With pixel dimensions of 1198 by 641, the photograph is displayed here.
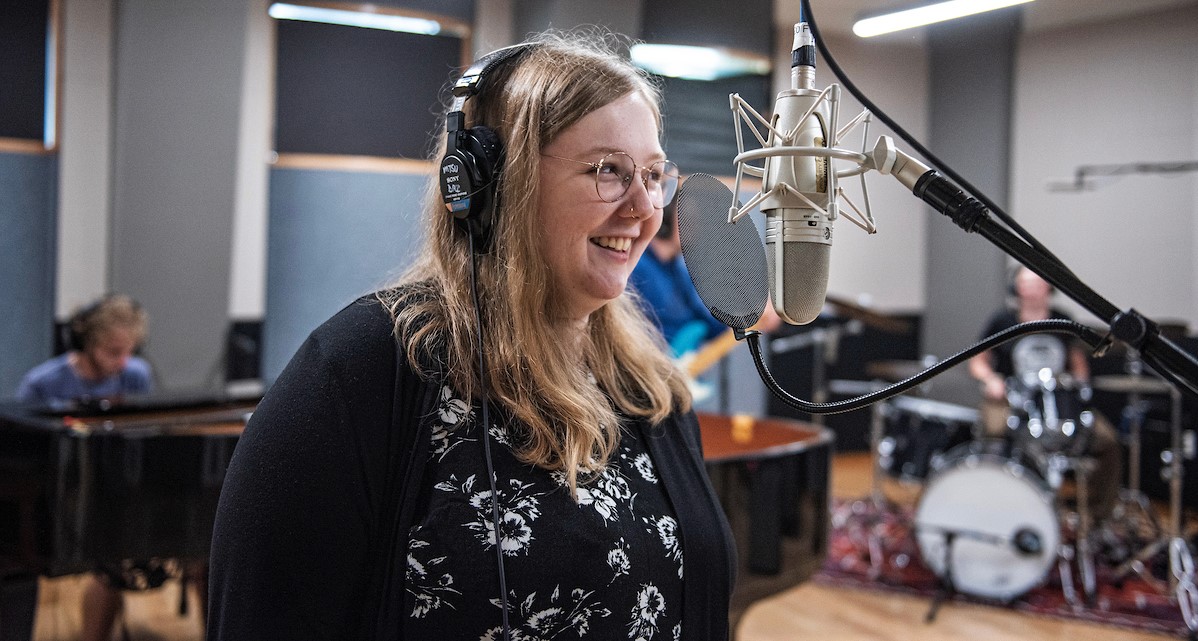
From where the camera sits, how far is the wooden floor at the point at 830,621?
11.6 feet

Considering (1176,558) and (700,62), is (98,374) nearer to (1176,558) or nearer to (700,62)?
(700,62)

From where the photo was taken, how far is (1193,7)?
5934mm

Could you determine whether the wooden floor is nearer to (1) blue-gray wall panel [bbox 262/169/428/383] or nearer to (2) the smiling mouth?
(1) blue-gray wall panel [bbox 262/169/428/383]

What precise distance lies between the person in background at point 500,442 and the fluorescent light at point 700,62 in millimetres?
4421

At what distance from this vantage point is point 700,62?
5672 mm

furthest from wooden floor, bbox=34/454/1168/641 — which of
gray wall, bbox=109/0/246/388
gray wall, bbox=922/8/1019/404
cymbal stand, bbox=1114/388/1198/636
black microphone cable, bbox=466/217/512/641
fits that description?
gray wall, bbox=922/8/1019/404

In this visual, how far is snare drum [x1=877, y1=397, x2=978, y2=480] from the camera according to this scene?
16.3ft

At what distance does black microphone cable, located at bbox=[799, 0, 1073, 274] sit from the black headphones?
1.36 feet

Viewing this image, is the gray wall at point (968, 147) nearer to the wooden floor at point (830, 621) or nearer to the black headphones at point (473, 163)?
the wooden floor at point (830, 621)

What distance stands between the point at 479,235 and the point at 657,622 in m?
0.45

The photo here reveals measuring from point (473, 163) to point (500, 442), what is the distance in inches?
11.3

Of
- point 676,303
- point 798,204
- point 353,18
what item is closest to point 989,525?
point 676,303

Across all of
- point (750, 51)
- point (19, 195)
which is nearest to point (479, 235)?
point (19, 195)

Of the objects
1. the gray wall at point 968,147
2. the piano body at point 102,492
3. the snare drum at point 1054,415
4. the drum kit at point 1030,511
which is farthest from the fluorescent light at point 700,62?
the piano body at point 102,492
